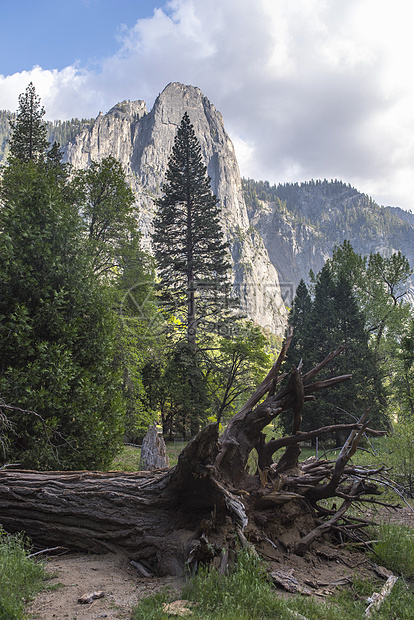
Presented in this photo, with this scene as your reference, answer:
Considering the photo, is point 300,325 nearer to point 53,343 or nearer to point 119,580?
point 53,343

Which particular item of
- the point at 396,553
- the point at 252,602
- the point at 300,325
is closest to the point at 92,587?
the point at 252,602

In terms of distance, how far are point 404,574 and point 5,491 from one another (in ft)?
16.3

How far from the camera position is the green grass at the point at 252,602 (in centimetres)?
308

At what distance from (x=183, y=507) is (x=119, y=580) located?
3.62ft

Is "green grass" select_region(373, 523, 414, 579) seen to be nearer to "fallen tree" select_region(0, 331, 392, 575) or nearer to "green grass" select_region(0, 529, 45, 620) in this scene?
"fallen tree" select_region(0, 331, 392, 575)

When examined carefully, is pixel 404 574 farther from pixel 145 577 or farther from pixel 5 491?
pixel 5 491

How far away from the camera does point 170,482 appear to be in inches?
185

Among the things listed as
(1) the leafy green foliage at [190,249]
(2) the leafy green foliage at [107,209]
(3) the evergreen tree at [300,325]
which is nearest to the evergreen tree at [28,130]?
(2) the leafy green foliage at [107,209]

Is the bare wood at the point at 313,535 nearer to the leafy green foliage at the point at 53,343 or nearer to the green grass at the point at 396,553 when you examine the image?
the green grass at the point at 396,553

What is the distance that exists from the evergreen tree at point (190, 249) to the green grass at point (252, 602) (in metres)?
23.8

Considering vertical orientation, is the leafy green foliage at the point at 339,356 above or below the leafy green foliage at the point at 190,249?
below

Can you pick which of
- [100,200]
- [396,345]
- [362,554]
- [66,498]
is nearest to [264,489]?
[362,554]

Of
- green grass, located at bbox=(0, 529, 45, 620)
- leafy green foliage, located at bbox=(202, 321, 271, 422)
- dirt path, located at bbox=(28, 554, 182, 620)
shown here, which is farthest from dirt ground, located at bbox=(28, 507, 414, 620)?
leafy green foliage, located at bbox=(202, 321, 271, 422)

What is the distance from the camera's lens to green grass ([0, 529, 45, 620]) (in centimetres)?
285
